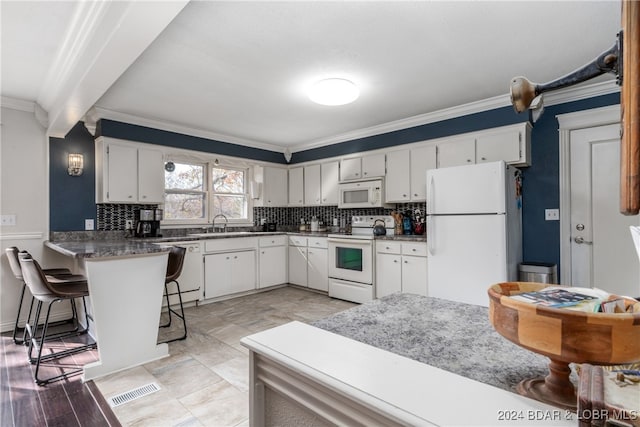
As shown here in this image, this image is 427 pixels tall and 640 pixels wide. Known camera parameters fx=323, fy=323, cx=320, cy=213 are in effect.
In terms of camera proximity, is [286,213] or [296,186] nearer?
[296,186]

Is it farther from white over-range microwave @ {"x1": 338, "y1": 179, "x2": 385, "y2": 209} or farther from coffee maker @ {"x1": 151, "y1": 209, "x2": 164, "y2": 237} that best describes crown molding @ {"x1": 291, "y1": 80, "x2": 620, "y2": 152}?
coffee maker @ {"x1": 151, "y1": 209, "x2": 164, "y2": 237}

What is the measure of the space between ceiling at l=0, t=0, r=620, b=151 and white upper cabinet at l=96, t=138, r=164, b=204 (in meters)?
0.42

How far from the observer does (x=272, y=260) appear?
5008 millimetres

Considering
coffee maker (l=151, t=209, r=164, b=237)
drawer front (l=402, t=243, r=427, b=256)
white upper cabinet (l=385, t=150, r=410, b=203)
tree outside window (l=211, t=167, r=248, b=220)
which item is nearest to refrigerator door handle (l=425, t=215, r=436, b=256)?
drawer front (l=402, t=243, r=427, b=256)

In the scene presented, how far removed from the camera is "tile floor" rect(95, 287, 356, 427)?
76.5 inches

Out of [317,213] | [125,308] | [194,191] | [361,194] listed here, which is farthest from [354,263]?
[125,308]

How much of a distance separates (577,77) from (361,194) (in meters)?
4.14

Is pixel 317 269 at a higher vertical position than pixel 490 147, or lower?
lower

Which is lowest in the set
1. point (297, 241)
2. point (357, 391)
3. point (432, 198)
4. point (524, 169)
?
point (297, 241)

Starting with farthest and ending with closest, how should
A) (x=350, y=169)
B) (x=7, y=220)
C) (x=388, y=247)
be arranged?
1. (x=350, y=169)
2. (x=388, y=247)
3. (x=7, y=220)

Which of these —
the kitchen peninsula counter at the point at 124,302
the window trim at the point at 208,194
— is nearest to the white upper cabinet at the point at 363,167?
the window trim at the point at 208,194

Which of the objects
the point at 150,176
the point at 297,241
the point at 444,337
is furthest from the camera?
the point at 297,241

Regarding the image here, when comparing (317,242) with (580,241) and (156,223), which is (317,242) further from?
(580,241)

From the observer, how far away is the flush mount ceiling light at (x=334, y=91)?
295cm
